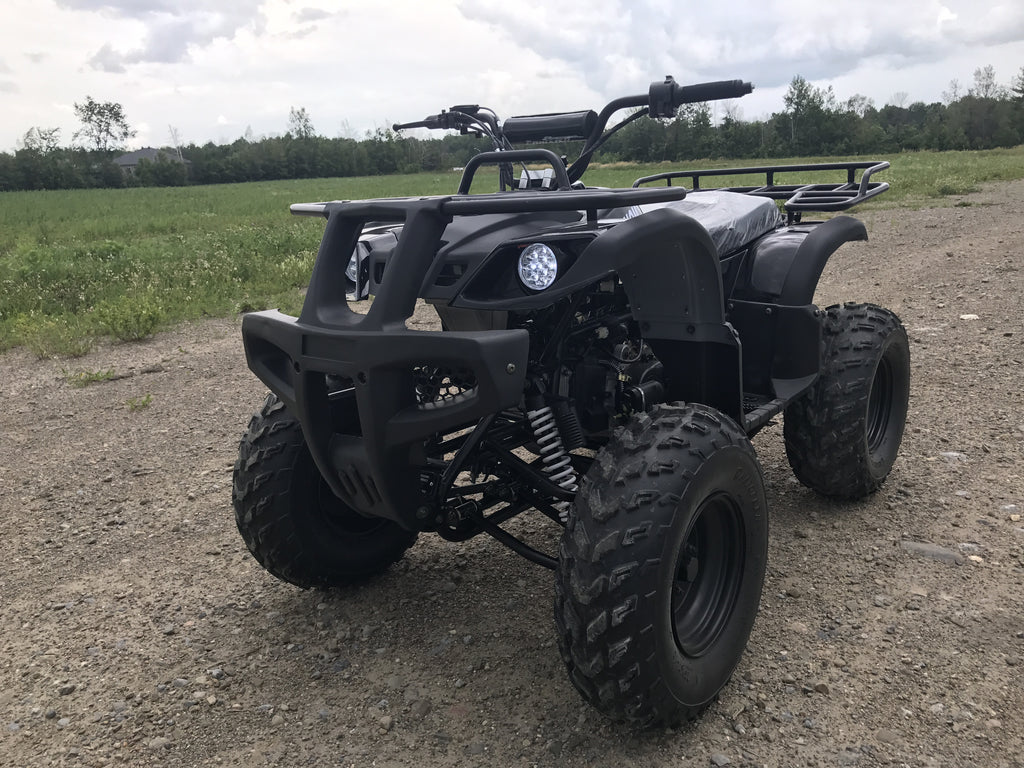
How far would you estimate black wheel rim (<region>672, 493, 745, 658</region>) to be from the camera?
2.53 m

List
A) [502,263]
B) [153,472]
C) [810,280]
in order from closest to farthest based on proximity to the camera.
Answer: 1. [502,263]
2. [810,280]
3. [153,472]

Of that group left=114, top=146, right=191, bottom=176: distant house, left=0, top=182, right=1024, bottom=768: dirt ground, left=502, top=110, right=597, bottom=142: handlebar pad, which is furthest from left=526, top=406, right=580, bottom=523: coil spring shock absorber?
left=114, top=146, right=191, bottom=176: distant house

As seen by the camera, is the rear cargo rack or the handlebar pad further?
the rear cargo rack

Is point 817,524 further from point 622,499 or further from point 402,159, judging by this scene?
point 402,159

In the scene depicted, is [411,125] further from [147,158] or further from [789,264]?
[147,158]

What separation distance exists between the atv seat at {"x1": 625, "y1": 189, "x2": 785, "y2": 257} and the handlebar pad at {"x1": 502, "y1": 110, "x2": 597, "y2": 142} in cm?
39

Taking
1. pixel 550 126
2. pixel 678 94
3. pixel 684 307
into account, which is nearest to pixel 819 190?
pixel 678 94

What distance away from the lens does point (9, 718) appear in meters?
2.65

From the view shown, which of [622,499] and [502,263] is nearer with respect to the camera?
[622,499]

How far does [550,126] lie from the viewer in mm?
3285

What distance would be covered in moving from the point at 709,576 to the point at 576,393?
0.71m

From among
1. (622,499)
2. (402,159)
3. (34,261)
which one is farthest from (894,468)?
(402,159)

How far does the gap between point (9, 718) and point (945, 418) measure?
15.2ft

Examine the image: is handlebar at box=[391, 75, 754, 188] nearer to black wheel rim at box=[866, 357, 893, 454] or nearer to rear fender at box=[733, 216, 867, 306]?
rear fender at box=[733, 216, 867, 306]
